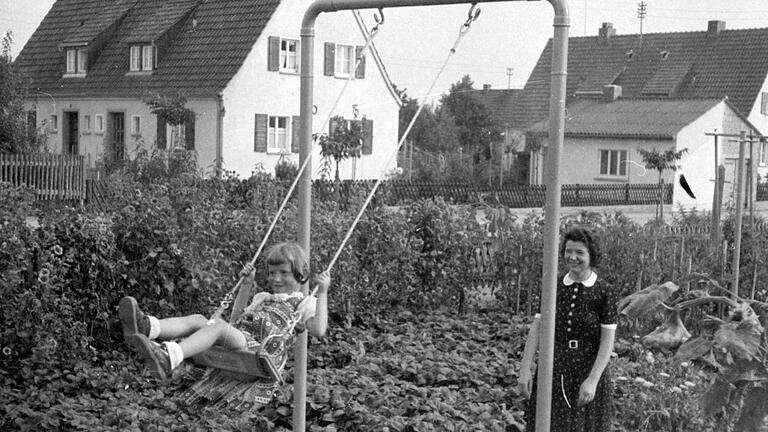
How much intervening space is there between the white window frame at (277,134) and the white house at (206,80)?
44 millimetres

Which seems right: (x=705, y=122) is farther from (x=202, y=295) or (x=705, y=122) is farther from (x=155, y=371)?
(x=155, y=371)

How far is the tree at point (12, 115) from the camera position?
2898cm

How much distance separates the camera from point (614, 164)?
44562 millimetres

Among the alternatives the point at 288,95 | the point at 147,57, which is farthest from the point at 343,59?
the point at 147,57

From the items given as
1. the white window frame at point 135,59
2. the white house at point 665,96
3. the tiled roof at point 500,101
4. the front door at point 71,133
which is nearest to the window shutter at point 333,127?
the white window frame at point 135,59

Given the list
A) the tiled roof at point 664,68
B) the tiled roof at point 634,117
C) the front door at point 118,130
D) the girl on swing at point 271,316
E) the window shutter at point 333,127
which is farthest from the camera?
the tiled roof at point 664,68

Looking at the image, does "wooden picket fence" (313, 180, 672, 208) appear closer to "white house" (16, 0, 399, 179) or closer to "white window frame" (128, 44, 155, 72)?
"white house" (16, 0, 399, 179)

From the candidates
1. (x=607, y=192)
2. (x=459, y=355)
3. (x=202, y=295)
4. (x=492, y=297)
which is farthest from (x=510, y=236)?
(x=607, y=192)

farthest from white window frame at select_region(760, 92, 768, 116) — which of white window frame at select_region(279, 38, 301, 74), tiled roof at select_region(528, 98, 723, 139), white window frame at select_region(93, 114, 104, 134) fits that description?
white window frame at select_region(93, 114, 104, 134)

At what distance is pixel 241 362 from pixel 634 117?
136 feet

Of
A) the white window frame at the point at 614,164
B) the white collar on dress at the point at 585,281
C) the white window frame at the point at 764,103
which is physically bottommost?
the white collar on dress at the point at 585,281

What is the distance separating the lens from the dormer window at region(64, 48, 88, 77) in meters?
42.9

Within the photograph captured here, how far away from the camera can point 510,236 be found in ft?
38.7

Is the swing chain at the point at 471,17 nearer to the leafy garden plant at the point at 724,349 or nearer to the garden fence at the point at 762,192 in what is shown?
the leafy garden plant at the point at 724,349
